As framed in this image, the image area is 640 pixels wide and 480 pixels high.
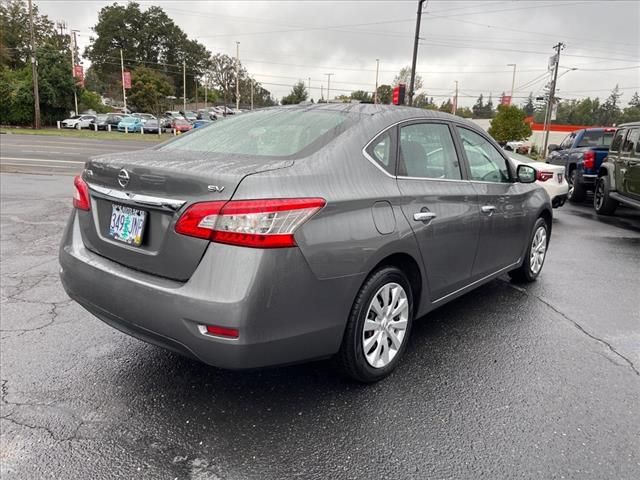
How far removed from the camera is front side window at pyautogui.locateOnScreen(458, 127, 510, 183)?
3878 mm

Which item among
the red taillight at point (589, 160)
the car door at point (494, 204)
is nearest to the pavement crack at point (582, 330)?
the car door at point (494, 204)

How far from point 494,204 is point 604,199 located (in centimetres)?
746

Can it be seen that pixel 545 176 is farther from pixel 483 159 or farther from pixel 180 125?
pixel 180 125

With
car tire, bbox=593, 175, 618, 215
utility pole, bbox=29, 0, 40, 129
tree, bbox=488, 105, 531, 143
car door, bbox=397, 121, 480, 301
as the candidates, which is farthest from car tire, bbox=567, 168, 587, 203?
utility pole, bbox=29, 0, 40, 129

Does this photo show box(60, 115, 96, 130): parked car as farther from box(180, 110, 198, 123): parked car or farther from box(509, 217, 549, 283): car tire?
box(509, 217, 549, 283): car tire

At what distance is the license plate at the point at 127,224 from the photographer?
2549 mm

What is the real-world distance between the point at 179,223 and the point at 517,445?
78.9 inches

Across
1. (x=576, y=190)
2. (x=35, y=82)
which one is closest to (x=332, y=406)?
(x=576, y=190)

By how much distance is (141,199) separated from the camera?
2516mm

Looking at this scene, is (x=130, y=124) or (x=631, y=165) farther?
(x=130, y=124)

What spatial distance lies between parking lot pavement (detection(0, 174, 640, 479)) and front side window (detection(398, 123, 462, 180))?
4.14 ft

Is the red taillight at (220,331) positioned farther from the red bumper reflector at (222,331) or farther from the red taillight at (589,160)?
the red taillight at (589,160)

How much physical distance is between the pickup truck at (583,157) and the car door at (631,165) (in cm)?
152

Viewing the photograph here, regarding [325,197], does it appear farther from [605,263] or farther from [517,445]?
[605,263]
